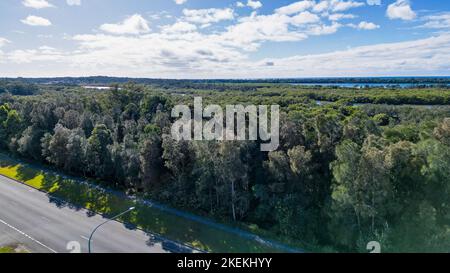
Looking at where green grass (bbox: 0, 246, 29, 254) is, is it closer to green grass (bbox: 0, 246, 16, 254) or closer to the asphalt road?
green grass (bbox: 0, 246, 16, 254)

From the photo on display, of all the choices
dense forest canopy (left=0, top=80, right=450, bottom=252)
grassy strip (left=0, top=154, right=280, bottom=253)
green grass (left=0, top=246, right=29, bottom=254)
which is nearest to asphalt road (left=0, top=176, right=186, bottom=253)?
green grass (left=0, top=246, right=29, bottom=254)

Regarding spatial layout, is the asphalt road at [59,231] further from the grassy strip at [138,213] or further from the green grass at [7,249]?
the grassy strip at [138,213]

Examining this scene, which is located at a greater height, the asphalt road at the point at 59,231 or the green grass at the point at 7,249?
the asphalt road at the point at 59,231

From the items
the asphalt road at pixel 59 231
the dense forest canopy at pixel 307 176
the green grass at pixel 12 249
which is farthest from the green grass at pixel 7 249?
the dense forest canopy at pixel 307 176

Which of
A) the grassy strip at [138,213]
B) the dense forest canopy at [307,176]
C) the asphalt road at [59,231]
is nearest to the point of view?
the dense forest canopy at [307,176]

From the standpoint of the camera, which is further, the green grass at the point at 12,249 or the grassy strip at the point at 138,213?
the grassy strip at the point at 138,213

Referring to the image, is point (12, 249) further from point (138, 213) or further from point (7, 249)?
point (138, 213)

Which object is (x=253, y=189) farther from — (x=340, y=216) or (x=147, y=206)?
(x=147, y=206)

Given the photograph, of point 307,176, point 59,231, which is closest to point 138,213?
point 59,231
